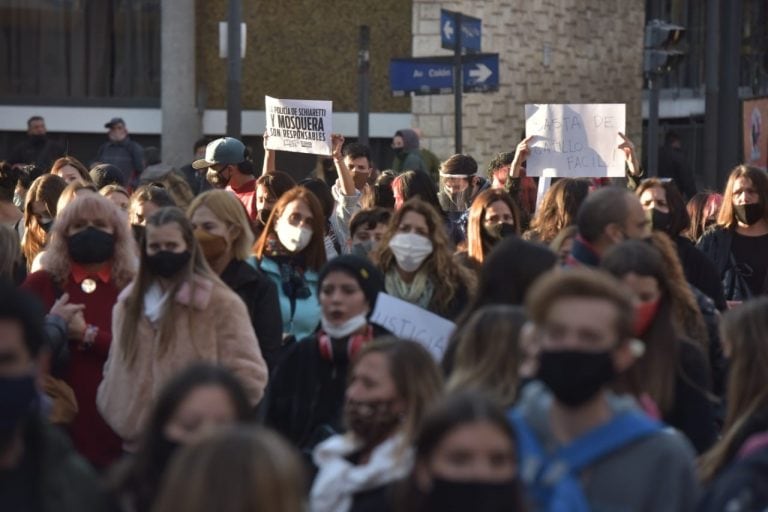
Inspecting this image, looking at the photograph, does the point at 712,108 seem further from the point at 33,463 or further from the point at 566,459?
the point at 33,463

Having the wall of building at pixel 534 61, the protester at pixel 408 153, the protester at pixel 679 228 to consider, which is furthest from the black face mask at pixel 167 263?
the wall of building at pixel 534 61

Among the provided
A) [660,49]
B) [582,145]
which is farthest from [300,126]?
[660,49]

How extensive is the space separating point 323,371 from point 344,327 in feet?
0.64

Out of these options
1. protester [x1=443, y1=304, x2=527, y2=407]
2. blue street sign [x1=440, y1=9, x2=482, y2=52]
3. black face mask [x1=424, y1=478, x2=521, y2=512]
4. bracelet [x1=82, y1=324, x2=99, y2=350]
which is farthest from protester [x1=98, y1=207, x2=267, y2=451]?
blue street sign [x1=440, y1=9, x2=482, y2=52]

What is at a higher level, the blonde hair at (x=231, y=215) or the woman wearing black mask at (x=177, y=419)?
the blonde hair at (x=231, y=215)

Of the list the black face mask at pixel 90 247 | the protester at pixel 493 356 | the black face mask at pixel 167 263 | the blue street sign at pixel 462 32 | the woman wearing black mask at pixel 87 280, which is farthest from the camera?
the blue street sign at pixel 462 32

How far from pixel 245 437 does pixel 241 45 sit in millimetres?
14800

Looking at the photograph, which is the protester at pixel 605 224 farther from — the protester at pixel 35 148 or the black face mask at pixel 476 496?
the protester at pixel 35 148

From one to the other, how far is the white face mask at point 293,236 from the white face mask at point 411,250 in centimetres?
68

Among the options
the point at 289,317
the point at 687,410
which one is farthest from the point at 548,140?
the point at 687,410

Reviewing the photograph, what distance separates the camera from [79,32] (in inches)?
1093

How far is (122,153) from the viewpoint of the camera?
20.2 m

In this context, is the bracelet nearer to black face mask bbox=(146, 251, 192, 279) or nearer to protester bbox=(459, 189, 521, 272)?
black face mask bbox=(146, 251, 192, 279)

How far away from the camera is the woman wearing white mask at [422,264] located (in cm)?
827
